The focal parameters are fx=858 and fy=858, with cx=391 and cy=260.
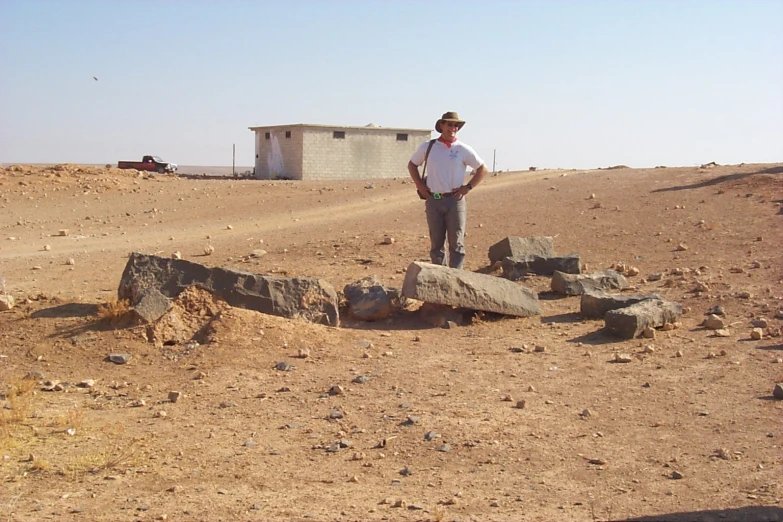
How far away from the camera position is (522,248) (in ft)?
34.0

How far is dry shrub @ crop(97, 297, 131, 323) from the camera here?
7426 millimetres

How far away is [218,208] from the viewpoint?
18.5 meters

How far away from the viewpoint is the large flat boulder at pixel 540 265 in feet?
32.9

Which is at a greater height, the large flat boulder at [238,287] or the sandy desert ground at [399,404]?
the large flat boulder at [238,287]

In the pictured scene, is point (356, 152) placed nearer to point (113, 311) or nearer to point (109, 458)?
point (113, 311)

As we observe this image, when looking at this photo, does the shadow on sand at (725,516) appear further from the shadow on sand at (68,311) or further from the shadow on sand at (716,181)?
the shadow on sand at (716,181)

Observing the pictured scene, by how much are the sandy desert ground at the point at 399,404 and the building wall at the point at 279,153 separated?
23.0 meters

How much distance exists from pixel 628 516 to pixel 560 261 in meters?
6.09

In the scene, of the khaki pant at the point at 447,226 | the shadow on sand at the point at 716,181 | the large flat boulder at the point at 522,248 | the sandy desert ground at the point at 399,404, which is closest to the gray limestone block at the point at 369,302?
the sandy desert ground at the point at 399,404

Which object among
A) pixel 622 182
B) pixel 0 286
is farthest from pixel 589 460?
pixel 622 182

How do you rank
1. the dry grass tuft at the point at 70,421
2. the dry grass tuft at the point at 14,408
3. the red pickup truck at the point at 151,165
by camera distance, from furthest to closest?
the red pickup truck at the point at 151,165, the dry grass tuft at the point at 70,421, the dry grass tuft at the point at 14,408

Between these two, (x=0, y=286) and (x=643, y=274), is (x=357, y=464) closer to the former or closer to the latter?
(x=0, y=286)

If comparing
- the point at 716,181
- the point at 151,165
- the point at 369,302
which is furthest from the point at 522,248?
the point at 151,165

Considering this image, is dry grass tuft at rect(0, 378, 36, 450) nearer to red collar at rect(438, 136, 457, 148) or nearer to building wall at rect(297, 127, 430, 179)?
red collar at rect(438, 136, 457, 148)
